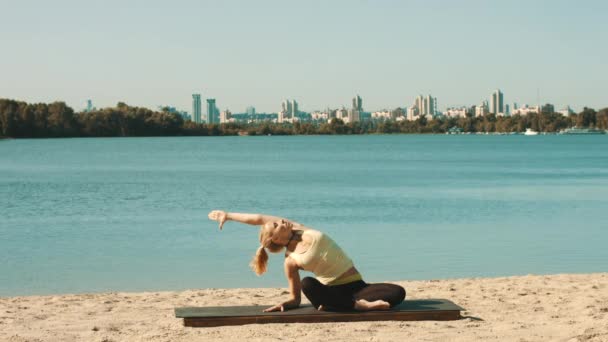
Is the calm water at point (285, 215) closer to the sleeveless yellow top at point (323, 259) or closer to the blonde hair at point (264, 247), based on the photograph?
the sleeveless yellow top at point (323, 259)

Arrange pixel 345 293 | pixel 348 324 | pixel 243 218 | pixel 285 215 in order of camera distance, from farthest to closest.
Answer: pixel 285 215
pixel 345 293
pixel 348 324
pixel 243 218

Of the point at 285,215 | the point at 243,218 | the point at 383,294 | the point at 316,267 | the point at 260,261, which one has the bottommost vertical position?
the point at 285,215

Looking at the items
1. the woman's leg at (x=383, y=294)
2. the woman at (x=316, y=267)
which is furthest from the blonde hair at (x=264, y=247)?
the woman's leg at (x=383, y=294)

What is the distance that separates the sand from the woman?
11.1 inches

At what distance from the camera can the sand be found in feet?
30.8

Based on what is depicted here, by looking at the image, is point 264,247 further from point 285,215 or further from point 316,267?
point 285,215

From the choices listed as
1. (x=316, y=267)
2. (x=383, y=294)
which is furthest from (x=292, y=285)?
(x=383, y=294)

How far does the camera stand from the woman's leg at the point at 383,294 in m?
10.1

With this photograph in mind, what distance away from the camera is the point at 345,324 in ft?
32.3

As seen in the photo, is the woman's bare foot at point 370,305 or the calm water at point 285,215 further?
the calm water at point 285,215

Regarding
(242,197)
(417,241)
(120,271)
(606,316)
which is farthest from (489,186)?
(606,316)

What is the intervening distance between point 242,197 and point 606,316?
31.5 m

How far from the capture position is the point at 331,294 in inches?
391

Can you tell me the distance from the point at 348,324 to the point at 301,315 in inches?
19.8
